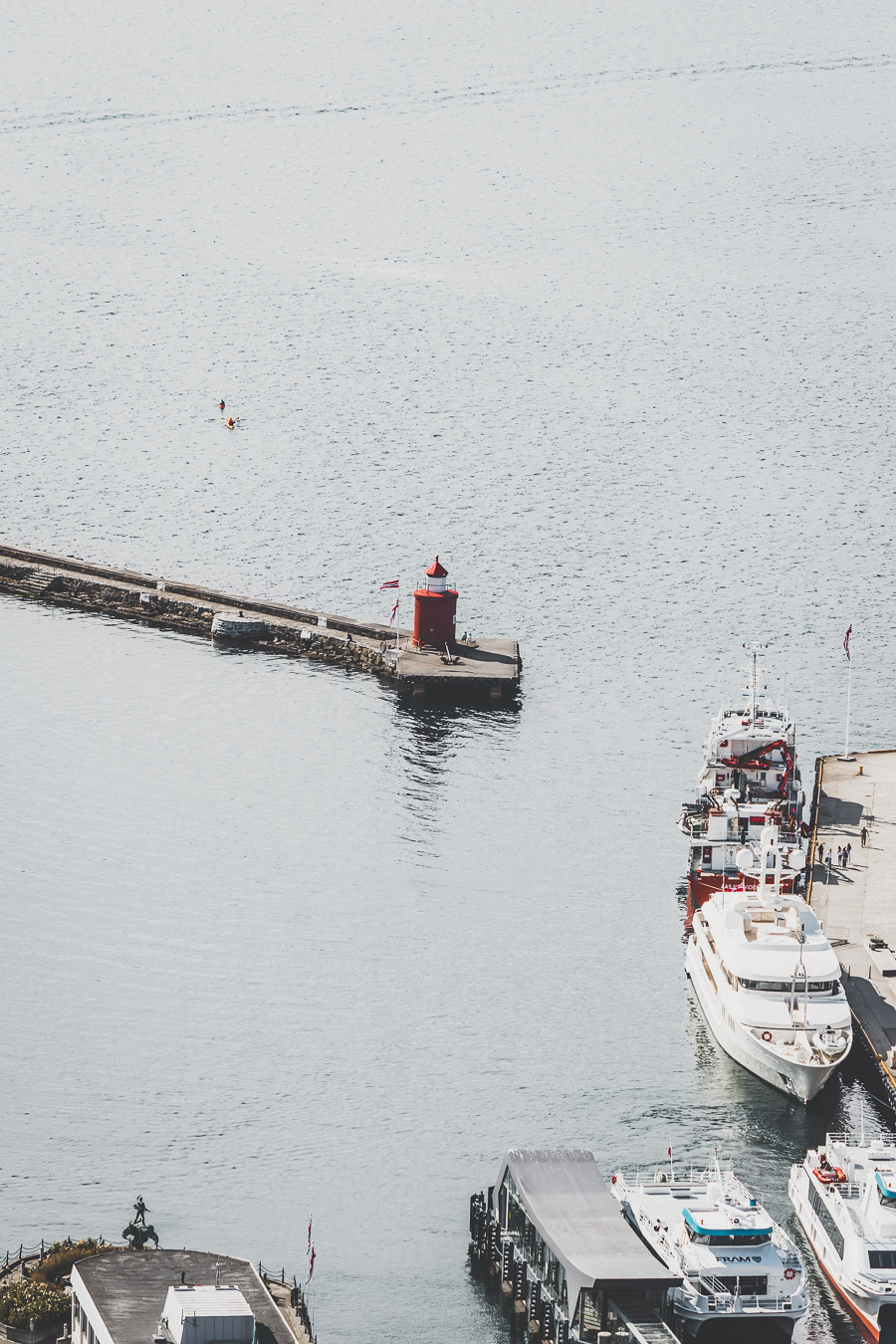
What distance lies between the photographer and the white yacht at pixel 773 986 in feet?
278

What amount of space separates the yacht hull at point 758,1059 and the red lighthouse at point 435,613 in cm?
5521

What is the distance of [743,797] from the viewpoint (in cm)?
11281

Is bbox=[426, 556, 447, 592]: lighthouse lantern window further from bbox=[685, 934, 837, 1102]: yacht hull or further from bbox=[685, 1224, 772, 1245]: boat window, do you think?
bbox=[685, 1224, 772, 1245]: boat window

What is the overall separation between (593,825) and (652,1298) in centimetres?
5183

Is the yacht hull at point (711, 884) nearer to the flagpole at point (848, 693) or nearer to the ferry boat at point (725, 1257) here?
the flagpole at point (848, 693)

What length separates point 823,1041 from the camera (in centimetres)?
8531

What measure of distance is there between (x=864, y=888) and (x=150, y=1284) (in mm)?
48689

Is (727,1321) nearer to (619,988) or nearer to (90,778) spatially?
(619,988)

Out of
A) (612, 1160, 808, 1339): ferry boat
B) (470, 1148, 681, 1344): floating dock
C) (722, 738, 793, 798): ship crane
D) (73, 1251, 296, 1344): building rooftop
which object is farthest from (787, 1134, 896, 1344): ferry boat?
(722, 738, 793, 798): ship crane

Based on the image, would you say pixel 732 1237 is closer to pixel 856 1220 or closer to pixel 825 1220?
pixel 856 1220

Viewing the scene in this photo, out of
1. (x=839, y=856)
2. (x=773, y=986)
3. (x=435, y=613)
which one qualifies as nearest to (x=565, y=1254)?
(x=773, y=986)

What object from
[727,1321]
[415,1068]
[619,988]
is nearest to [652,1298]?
[727,1321]

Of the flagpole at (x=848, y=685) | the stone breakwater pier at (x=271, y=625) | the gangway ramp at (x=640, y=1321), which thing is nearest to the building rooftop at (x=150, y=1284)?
the gangway ramp at (x=640, y=1321)

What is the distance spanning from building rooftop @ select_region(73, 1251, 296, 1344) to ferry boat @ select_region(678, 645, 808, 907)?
41.7 m
